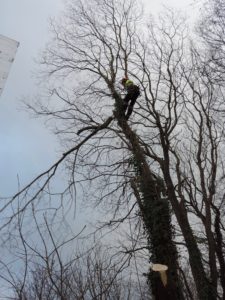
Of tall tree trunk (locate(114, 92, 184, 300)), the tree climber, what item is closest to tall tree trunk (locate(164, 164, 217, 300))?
tall tree trunk (locate(114, 92, 184, 300))

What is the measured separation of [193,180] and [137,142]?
410 centimetres

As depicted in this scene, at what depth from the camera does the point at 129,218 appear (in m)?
9.79

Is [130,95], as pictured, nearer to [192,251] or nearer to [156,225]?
[156,225]

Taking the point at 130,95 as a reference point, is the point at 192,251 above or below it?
below

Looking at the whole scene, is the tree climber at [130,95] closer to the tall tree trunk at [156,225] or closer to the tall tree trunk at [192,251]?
the tall tree trunk at [156,225]

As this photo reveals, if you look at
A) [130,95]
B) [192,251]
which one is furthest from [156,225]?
[130,95]

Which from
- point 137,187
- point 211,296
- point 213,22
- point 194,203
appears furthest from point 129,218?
point 213,22

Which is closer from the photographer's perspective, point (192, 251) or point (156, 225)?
point (156, 225)

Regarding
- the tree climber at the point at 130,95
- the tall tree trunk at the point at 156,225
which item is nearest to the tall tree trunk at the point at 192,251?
the tall tree trunk at the point at 156,225

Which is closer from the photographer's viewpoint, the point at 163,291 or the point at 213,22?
the point at 213,22

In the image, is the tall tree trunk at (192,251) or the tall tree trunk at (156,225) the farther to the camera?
the tall tree trunk at (192,251)

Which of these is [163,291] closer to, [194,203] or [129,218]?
[129,218]

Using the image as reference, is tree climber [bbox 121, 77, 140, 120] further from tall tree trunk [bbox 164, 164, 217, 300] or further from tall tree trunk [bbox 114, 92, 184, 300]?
tall tree trunk [bbox 164, 164, 217, 300]

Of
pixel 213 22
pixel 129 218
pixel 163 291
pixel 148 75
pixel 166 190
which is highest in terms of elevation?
pixel 148 75
